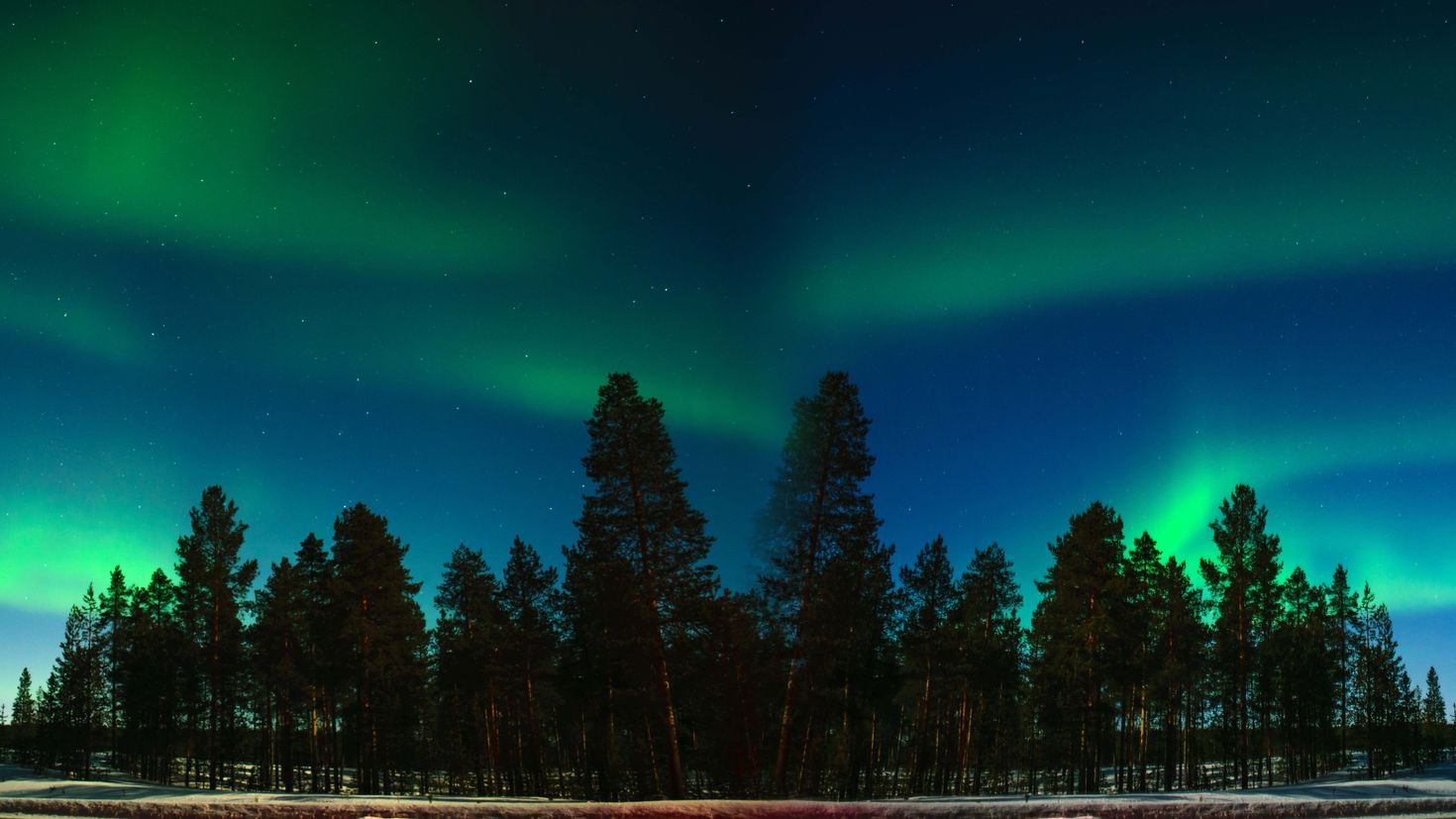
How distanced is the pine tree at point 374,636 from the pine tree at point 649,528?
67.2 ft

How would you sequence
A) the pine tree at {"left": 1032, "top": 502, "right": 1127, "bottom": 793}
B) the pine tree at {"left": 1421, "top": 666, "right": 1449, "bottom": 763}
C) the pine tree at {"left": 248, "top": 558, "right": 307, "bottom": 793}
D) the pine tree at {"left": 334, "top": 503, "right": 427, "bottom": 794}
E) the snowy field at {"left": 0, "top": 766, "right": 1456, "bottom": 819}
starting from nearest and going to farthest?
the snowy field at {"left": 0, "top": 766, "right": 1456, "bottom": 819} < the pine tree at {"left": 1032, "top": 502, "right": 1127, "bottom": 793} < the pine tree at {"left": 334, "top": 503, "right": 427, "bottom": 794} < the pine tree at {"left": 248, "top": 558, "right": 307, "bottom": 793} < the pine tree at {"left": 1421, "top": 666, "right": 1449, "bottom": 763}

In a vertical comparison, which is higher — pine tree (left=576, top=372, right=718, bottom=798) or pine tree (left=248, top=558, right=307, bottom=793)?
pine tree (left=576, top=372, right=718, bottom=798)

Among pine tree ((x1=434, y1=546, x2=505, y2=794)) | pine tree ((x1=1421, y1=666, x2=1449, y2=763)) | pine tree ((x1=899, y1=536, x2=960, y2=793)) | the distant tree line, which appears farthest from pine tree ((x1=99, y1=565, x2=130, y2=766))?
pine tree ((x1=1421, y1=666, x2=1449, y2=763))

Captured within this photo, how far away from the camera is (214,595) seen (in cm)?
5331

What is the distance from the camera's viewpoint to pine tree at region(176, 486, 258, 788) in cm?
5294

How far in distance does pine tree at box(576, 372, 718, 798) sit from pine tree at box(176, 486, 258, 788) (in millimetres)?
31885

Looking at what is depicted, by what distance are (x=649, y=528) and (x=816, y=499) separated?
4967 mm

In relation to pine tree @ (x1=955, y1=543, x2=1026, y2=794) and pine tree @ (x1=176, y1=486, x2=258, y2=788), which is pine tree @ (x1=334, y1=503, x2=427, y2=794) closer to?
pine tree @ (x1=176, y1=486, x2=258, y2=788)

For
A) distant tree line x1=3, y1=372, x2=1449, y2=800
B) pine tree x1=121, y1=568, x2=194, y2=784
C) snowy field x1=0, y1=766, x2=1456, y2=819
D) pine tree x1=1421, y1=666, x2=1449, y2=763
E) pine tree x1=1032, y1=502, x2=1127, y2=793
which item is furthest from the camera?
pine tree x1=1421, y1=666, x2=1449, y2=763

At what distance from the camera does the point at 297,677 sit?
49594mm

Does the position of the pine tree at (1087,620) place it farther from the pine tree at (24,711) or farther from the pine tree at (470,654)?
the pine tree at (24,711)

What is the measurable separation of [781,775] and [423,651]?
1584 inches

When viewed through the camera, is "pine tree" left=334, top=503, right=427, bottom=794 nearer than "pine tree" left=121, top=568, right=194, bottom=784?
Yes

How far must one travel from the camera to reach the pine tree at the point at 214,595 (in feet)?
174
